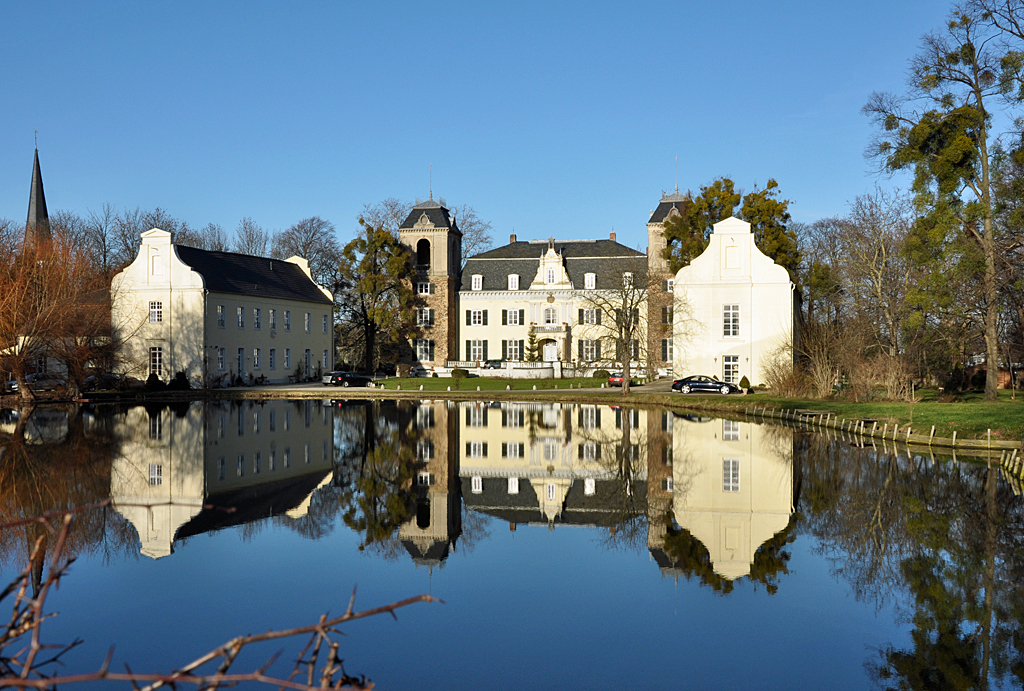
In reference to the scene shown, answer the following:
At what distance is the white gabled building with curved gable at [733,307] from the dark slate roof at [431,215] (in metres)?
22.1

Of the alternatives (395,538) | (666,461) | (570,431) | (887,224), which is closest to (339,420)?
(570,431)

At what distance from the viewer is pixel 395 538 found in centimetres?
1299

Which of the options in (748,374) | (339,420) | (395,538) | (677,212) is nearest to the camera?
(395,538)

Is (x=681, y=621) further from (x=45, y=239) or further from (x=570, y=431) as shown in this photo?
(x=45, y=239)

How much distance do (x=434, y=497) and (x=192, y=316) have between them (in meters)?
36.3

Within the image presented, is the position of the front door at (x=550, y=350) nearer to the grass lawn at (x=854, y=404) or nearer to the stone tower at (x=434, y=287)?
the stone tower at (x=434, y=287)

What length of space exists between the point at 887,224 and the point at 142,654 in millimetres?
45633

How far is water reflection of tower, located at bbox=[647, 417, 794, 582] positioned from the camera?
11734 millimetres

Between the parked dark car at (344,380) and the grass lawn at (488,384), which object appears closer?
the grass lawn at (488,384)

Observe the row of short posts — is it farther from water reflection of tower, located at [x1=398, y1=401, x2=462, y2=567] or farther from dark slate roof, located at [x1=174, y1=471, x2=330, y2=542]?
dark slate roof, located at [x1=174, y1=471, x2=330, y2=542]

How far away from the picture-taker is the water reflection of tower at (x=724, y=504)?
11734 millimetres

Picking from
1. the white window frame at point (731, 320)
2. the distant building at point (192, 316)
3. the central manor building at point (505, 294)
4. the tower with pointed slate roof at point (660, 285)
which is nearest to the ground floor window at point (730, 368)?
the white window frame at point (731, 320)

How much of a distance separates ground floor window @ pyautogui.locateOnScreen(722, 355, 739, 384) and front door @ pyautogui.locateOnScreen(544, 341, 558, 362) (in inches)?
691

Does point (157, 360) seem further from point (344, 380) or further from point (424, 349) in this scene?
point (424, 349)
